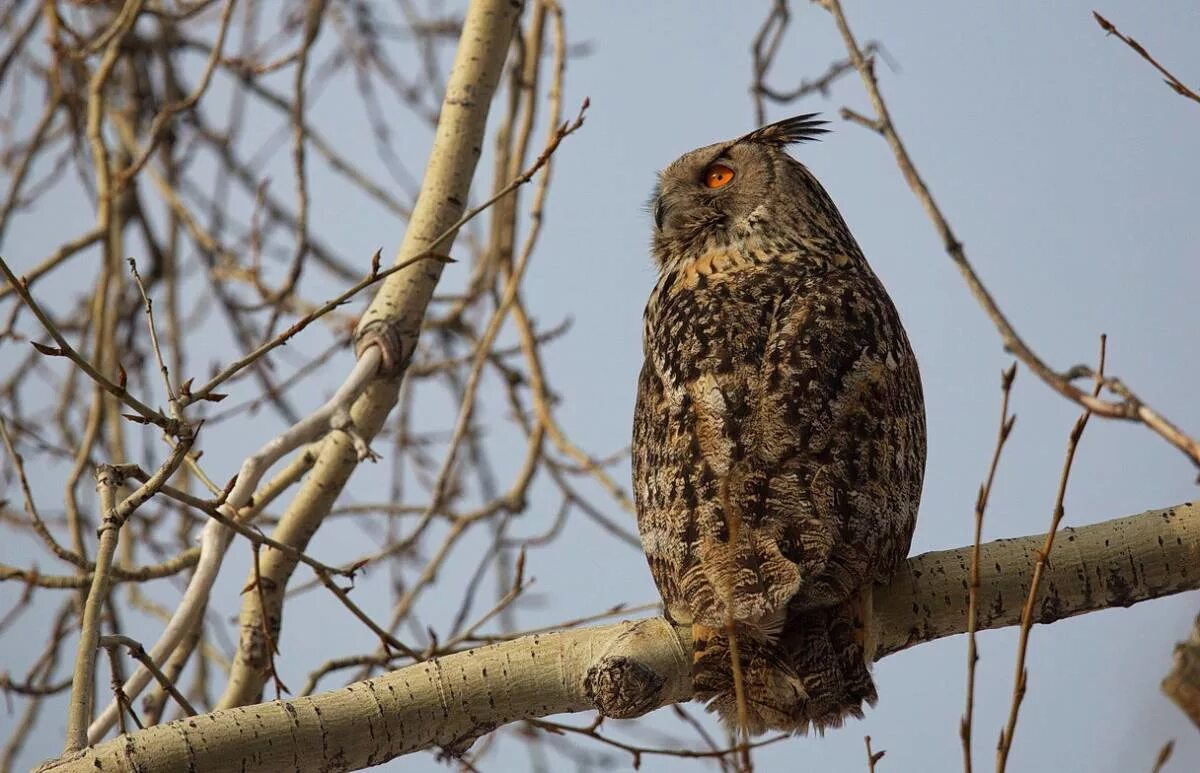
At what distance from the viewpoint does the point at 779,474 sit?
2.42m

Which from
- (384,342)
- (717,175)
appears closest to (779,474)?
(384,342)

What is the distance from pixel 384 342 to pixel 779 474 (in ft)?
3.24

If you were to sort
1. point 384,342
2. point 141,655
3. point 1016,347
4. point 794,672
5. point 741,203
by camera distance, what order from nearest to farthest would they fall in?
point 1016,347 < point 141,655 < point 794,672 < point 384,342 < point 741,203

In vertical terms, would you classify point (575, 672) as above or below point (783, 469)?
below

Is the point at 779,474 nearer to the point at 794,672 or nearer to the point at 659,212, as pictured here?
the point at 794,672

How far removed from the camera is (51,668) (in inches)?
145

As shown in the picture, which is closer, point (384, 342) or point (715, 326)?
point (715, 326)

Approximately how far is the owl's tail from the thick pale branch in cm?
7

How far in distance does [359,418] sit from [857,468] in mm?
1198

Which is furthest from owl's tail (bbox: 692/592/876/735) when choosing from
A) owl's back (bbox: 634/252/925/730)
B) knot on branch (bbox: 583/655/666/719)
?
knot on branch (bbox: 583/655/666/719)

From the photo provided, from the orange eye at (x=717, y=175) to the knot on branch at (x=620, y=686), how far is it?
64.1 inches

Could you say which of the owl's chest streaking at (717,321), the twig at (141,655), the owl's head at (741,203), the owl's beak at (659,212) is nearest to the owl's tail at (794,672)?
the owl's chest streaking at (717,321)

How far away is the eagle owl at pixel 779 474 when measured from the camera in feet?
7.56

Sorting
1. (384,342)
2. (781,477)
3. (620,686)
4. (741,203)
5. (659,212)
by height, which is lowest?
(620,686)
